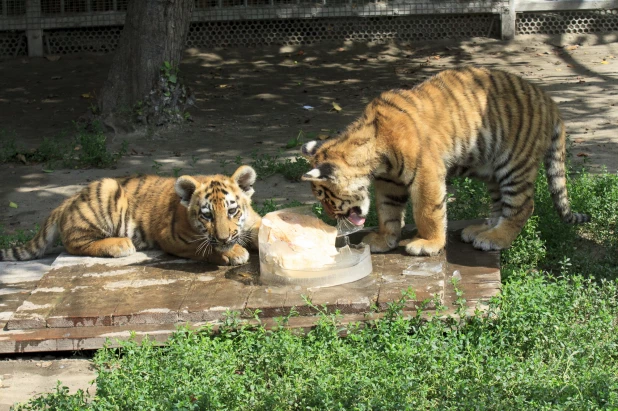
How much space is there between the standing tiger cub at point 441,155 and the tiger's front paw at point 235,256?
0.60 m

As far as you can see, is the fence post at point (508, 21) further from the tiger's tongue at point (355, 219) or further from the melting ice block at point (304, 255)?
the melting ice block at point (304, 255)

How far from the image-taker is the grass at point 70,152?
838 centimetres

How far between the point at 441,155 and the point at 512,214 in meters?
0.62

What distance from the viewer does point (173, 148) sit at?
895 cm

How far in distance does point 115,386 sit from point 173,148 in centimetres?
526

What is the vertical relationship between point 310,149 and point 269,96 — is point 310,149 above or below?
above

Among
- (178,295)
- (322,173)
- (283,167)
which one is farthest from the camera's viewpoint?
(283,167)

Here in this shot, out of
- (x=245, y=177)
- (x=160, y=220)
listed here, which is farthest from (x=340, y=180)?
(x=160, y=220)

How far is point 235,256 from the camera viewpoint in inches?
210

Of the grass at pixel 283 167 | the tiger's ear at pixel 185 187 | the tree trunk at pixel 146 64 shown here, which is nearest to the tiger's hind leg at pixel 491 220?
the tiger's ear at pixel 185 187

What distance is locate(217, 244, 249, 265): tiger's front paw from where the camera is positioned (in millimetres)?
5344

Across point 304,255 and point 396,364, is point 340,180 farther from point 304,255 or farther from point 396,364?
point 396,364

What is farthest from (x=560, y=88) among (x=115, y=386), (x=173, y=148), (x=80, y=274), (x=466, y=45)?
(x=115, y=386)

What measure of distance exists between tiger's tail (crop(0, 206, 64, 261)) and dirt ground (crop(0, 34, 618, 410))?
4.13 feet
